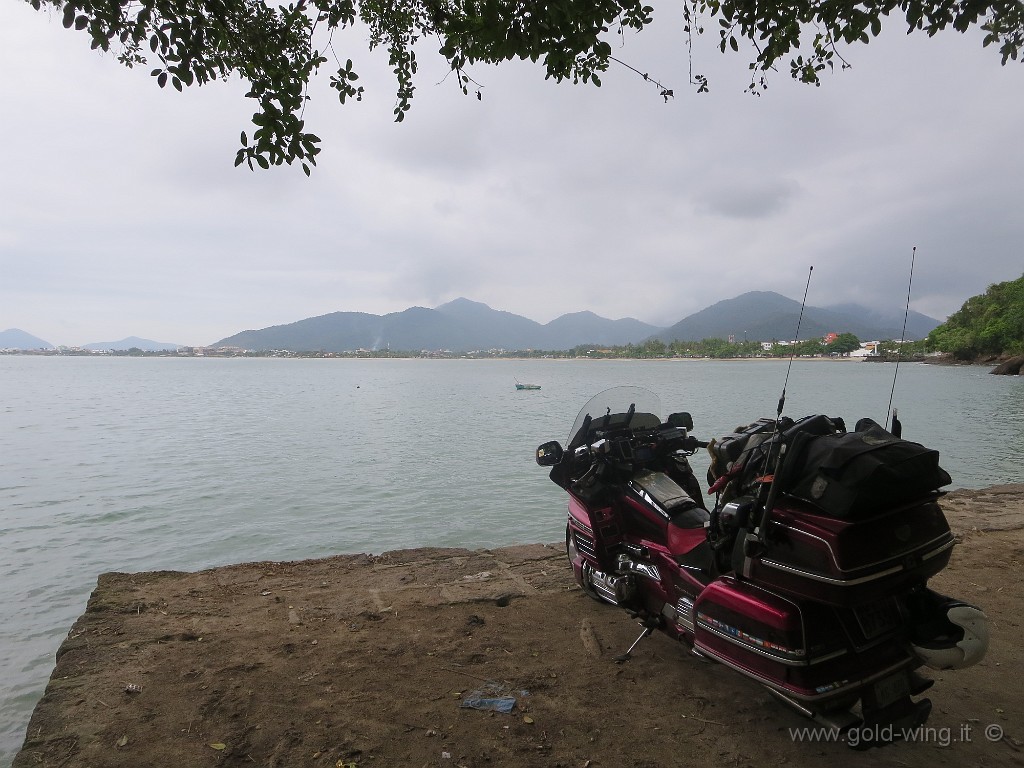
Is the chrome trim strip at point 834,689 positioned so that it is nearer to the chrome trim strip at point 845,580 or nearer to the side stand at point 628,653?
the chrome trim strip at point 845,580

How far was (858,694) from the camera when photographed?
8.02 ft

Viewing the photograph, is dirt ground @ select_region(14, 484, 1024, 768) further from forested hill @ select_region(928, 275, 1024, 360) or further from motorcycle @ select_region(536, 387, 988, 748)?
forested hill @ select_region(928, 275, 1024, 360)

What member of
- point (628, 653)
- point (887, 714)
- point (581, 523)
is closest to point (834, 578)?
point (887, 714)

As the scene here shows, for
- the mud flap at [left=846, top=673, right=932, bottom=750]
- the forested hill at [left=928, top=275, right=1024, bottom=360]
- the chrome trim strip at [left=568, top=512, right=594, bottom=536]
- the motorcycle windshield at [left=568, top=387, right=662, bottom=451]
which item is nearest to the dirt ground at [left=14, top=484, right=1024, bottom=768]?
the mud flap at [left=846, top=673, right=932, bottom=750]

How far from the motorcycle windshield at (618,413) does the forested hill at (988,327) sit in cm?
8084

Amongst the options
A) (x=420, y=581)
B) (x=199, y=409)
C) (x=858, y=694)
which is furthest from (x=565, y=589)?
(x=199, y=409)

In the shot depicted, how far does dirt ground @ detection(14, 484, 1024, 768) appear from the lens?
9.20 ft

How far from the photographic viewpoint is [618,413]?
439 cm

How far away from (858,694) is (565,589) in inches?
109

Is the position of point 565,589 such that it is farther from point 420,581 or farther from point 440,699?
point 440,699

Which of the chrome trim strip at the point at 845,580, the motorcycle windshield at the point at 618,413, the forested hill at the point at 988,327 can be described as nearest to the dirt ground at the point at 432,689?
the chrome trim strip at the point at 845,580

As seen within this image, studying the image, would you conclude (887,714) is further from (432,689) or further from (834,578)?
(432,689)

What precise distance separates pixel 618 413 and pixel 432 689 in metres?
2.23

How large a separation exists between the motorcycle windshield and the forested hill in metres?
80.8
